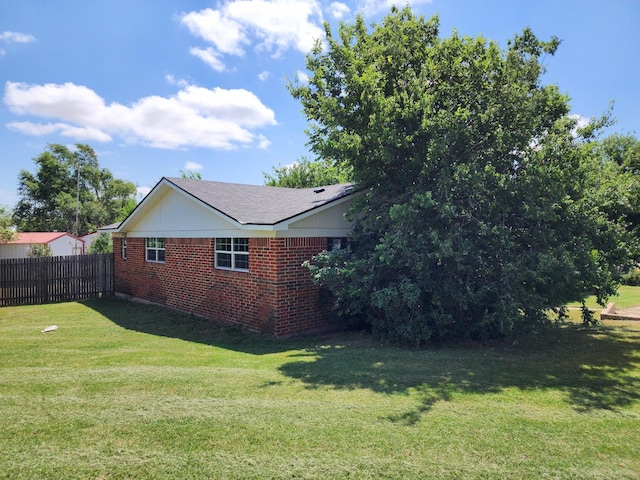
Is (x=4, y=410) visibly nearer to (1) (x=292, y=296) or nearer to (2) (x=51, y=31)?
(1) (x=292, y=296)

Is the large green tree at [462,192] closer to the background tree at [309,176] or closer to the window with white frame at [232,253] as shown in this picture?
the window with white frame at [232,253]

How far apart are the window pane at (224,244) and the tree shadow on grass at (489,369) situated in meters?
4.30

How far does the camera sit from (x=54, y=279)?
1569 centimetres

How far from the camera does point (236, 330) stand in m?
10.3

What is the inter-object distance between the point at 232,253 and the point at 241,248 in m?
0.41

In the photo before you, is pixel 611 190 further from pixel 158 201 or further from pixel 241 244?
pixel 158 201

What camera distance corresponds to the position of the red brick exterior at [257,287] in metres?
9.54

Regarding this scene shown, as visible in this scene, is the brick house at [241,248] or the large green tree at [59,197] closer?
the brick house at [241,248]

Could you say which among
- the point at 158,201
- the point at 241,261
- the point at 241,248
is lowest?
the point at 241,261

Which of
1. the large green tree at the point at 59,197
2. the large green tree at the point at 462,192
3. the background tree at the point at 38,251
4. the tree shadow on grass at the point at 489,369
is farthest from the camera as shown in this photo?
the large green tree at the point at 59,197

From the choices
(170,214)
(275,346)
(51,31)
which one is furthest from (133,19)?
(275,346)

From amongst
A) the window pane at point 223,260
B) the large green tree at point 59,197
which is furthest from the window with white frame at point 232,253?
the large green tree at point 59,197

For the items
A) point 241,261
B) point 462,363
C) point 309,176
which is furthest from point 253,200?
point 309,176

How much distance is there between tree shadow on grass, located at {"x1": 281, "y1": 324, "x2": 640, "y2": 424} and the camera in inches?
213
